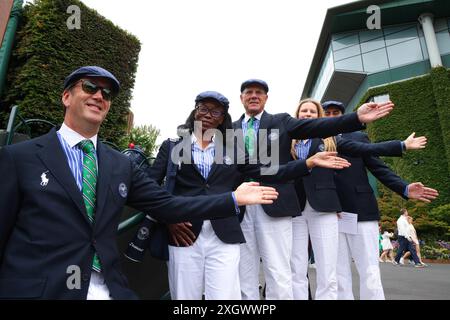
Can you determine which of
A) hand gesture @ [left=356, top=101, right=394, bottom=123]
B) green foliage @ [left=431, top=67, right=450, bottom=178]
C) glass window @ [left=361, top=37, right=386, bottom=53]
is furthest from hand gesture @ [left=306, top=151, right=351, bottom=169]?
glass window @ [left=361, top=37, right=386, bottom=53]

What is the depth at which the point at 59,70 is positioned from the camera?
848 cm

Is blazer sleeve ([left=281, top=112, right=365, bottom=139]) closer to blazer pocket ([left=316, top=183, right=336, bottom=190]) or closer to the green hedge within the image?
blazer pocket ([left=316, top=183, right=336, bottom=190])

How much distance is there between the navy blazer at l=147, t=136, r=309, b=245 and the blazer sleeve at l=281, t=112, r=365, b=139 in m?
0.44

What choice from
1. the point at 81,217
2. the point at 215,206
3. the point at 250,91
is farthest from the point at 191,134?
the point at 81,217

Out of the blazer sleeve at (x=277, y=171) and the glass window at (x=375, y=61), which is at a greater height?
the glass window at (x=375, y=61)

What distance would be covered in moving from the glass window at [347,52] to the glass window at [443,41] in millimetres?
5788

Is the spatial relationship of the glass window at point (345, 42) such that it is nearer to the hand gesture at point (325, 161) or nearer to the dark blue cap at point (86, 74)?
the hand gesture at point (325, 161)

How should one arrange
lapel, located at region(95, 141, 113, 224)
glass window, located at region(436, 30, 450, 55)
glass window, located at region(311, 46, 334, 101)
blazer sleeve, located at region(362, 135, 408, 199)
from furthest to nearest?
glass window, located at region(311, 46, 334, 101) < glass window, located at region(436, 30, 450, 55) < blazer sleeve, located at region(362, 135, 408, 199) < lapel, located at region(95, 141, 113, 224)

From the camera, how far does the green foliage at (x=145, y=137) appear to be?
1314 centimetres

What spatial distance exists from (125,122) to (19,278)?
9172mm

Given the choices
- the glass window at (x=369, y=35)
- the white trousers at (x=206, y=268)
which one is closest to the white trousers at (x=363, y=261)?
the white trousers at (x=206, y=268)

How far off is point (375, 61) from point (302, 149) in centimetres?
2580

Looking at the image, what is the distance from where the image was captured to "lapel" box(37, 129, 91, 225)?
171 centimetres

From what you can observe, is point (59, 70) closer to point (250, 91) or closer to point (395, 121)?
point (250, 91)
